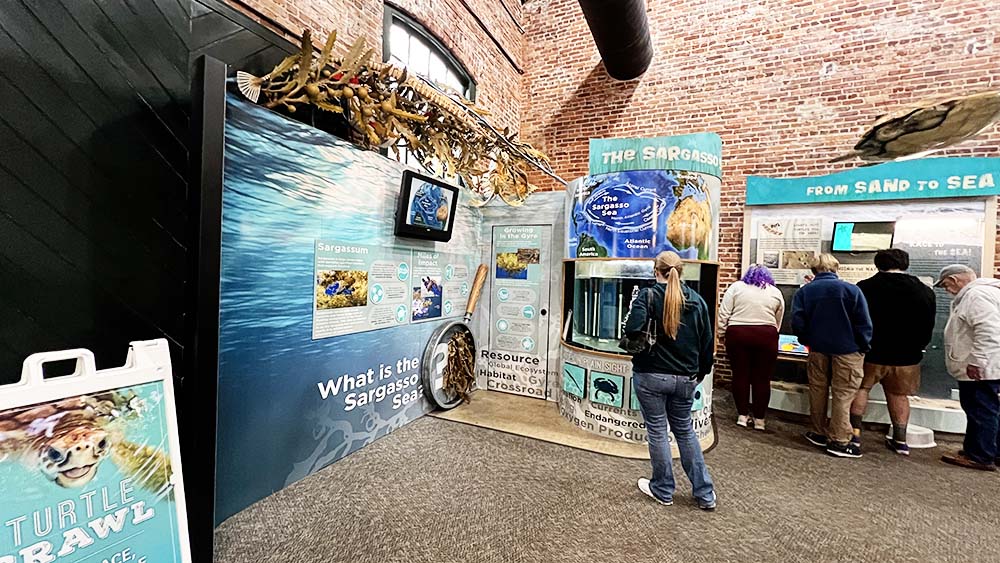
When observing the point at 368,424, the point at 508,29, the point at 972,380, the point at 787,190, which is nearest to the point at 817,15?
the point at 787,190

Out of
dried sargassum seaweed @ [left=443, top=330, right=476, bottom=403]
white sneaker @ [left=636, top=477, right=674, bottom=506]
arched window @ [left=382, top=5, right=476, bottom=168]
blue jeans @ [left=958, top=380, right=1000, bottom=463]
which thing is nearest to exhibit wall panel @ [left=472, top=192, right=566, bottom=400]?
dried sargassum seaweed @ [left=443, top=330, right=476, bottom=403]

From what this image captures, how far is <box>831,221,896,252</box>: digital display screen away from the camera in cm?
426

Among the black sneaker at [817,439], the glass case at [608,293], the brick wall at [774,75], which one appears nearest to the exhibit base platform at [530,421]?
the glass case at [608,293]

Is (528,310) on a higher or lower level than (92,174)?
lower

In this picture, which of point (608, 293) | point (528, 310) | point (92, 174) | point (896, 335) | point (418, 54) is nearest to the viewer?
point (92, 174)

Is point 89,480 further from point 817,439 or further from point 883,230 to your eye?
point 883,230

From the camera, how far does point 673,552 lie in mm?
2104

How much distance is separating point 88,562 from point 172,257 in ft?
3.58

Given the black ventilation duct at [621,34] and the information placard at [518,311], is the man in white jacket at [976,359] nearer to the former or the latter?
the information placard at [518,311]

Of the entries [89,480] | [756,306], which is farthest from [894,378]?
[89,480]

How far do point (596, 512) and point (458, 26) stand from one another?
537 cm

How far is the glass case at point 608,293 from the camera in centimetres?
347

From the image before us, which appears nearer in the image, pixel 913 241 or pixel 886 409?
pixel 886 409

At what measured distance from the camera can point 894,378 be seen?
135 inches
